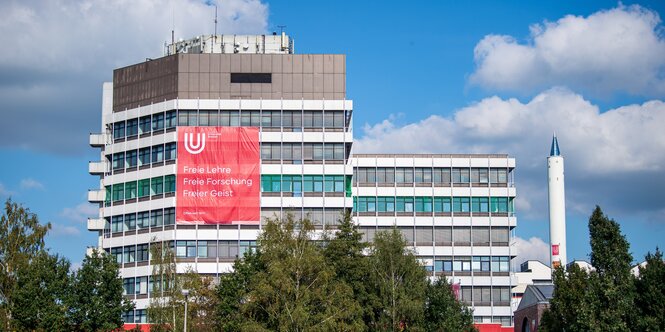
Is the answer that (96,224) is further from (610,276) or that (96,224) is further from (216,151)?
(610,276)

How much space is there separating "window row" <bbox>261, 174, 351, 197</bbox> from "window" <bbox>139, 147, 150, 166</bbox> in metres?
15.2

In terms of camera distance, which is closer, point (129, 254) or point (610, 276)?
point (610, 276)

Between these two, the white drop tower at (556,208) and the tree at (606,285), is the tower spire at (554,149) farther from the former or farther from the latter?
the tree at (606,285)

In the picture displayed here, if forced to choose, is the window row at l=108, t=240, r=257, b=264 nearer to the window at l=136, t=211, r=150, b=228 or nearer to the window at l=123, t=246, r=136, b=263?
the window at l=123, t=246, r=136, b=263

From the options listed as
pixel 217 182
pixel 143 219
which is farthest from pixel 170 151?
pixel 143 219

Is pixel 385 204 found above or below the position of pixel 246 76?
below

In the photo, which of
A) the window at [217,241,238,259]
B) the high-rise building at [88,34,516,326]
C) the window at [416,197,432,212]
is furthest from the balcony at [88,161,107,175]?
the window at [416,197,432,212]

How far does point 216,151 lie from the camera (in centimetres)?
12975

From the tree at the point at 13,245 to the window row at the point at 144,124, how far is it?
101 ft

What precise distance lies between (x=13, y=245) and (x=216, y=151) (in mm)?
33310

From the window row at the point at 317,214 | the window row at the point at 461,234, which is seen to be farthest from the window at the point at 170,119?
the window row at the point at 461,234

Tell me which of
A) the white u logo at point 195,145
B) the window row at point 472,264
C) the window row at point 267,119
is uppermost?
the window row at point 267,119

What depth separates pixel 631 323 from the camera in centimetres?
7381

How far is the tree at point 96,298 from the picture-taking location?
321 ft
